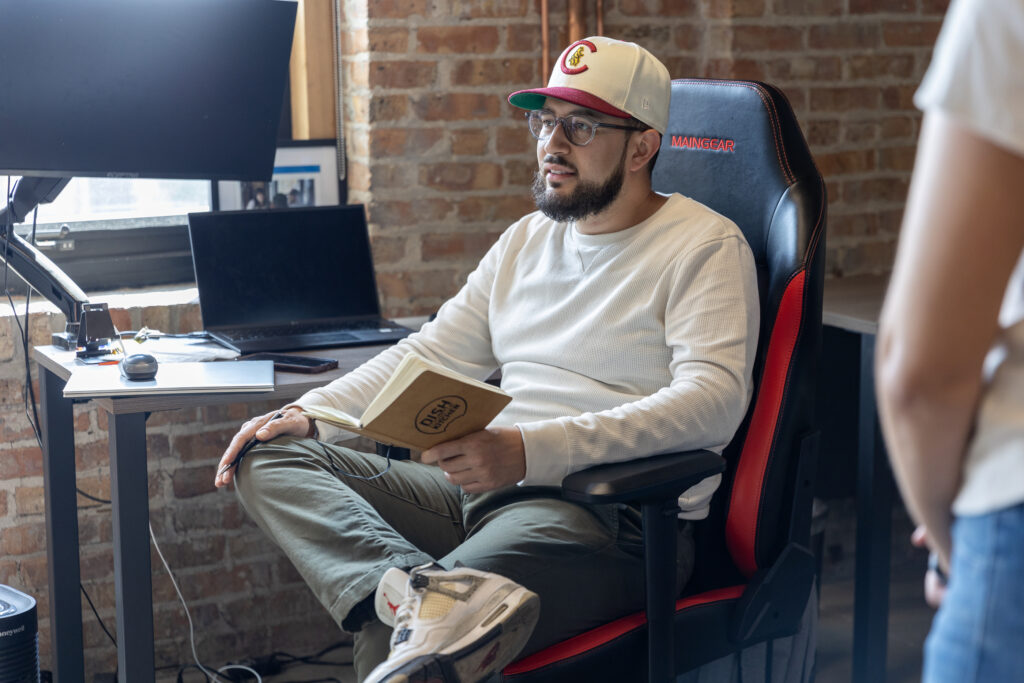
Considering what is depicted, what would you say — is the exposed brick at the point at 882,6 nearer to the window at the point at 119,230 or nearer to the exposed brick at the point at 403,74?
the exposed brick at the point at 403,74

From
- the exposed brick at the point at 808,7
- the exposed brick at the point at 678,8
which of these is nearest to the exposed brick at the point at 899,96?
the exposed brick at the point at 808,7

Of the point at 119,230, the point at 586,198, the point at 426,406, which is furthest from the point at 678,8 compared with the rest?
the point at 426,406

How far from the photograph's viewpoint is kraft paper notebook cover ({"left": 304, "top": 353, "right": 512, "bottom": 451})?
4.60 ft

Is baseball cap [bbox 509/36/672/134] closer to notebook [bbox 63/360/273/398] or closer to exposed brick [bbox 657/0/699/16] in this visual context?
notebook [bbox 63/360/273/398]

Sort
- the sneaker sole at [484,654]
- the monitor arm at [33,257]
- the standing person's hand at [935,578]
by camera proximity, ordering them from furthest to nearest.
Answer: the monitor arm at [33,257] < the sneaker sole at [484,654] < the standing person's hand at [935,578]

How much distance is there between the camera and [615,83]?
1.86 meters

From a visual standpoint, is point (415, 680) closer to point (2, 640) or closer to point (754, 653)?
point (754, 653)

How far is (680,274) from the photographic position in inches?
69.3

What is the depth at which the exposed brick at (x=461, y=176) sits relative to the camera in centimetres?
258

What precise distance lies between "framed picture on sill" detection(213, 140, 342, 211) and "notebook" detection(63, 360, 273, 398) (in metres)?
0.73

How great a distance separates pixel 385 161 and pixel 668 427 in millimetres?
1183

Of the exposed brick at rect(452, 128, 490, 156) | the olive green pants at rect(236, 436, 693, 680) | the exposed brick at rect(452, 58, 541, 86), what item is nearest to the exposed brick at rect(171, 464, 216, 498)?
the olive green pants at rect(236, 436, 693, 680)

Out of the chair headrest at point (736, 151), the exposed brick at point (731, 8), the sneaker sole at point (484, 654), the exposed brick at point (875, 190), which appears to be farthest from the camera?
the exposed brick at point (875, 190)

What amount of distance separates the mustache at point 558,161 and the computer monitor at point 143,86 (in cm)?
61
